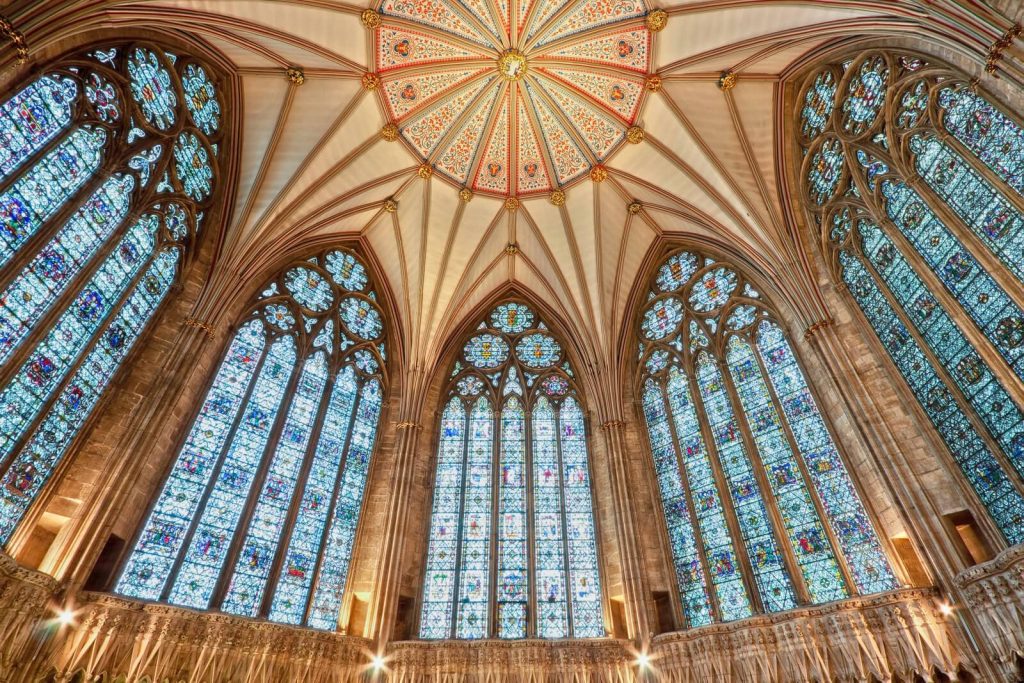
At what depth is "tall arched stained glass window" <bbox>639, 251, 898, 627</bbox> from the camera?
10992 millimetres

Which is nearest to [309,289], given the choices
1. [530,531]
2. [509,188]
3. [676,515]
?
[509,188]

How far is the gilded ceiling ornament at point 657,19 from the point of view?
1263 centimetres

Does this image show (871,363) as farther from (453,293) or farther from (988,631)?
(453,293)

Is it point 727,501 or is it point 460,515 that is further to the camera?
point 460,515

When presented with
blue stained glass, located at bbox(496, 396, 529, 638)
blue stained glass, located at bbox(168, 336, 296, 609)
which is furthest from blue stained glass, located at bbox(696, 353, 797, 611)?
blue stained glass, located at bbox(168, 336, 296, 609)

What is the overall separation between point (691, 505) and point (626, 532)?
5.19 feet

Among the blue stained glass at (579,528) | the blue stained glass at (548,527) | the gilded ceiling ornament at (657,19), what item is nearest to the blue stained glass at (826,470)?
the blue stained glass at (579,528)

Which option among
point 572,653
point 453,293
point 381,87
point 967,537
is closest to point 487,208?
point 453,293

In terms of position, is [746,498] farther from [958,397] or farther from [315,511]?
[315,511]

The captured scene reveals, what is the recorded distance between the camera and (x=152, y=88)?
11.5 metres

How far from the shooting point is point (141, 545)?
10.4 m

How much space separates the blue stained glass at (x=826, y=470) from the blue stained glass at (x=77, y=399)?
1331 centimetres

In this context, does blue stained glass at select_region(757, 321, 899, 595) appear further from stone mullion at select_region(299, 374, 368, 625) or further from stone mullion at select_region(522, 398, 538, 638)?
stone mullion at select_region(299, 374, 368, 625)

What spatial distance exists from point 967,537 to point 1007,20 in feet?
24.6
